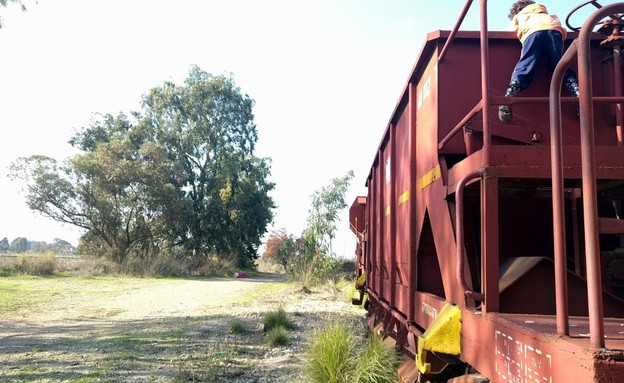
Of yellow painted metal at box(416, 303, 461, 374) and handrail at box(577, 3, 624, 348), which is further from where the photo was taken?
yellow painted metal at box(416, 303, 461, 374)

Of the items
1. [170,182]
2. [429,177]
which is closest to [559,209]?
[429,177]

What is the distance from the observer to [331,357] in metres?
5.75

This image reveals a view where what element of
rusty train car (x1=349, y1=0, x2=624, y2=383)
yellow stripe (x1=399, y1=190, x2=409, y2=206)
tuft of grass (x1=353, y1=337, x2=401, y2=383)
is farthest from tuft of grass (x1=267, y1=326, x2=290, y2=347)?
yellow stripe (x1=399, y1=190, x2=409, y2=206)

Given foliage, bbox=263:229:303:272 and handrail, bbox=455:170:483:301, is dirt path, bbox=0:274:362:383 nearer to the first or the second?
handrail, bbox=455:170:483:301

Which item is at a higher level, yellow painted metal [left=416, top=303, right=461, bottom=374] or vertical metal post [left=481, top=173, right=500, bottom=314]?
vertical metal post [left=481, top=173, right=500, bottom=314]

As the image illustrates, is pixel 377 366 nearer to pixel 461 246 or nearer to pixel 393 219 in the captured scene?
pixel 393 219

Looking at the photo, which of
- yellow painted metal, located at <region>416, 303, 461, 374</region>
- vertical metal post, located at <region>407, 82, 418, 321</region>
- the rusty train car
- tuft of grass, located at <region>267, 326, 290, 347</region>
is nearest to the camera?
the rusty train car

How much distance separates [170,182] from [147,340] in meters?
26.2

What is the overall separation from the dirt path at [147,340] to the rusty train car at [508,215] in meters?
2.70

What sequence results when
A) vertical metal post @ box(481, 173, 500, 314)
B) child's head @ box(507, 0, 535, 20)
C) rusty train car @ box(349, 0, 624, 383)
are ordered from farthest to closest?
child's head @ box(507, 0, 535, 20) < vertical metal post @ box(481, 173, 500, 314) < rusty train car @ box(349, 0, 624, 383)

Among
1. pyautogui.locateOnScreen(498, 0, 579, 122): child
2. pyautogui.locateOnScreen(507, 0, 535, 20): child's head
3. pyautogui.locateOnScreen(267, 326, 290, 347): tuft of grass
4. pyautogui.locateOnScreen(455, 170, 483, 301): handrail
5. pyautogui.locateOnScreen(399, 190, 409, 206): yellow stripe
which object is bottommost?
pyautogui.locateOnScreen(267, 326, 290, 347): tuft of grass

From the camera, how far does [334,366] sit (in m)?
5.66

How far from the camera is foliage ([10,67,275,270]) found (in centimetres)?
3034

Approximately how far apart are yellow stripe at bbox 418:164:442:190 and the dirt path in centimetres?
313
